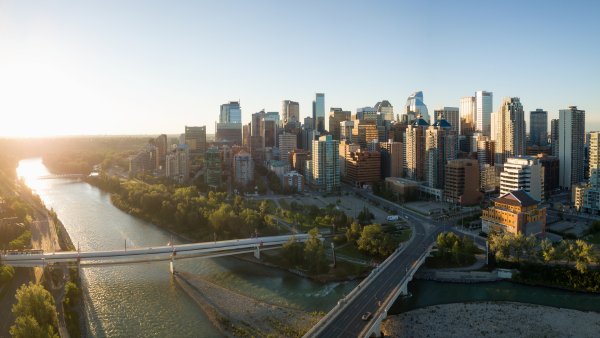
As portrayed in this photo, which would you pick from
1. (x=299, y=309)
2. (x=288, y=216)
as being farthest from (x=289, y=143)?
(x=299, y=309)

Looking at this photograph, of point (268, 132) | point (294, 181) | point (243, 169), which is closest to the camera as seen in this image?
point (294, 181)

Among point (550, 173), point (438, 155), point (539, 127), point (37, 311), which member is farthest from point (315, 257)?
point (539, 127)

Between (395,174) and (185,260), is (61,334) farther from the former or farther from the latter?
(395,174)

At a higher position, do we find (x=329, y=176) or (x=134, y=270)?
(x=329, y=176)

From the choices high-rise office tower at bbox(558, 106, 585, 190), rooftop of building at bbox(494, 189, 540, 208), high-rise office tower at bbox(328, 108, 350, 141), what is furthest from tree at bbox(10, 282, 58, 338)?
high-rise office tower at bbox(328, 108, 350, 141)

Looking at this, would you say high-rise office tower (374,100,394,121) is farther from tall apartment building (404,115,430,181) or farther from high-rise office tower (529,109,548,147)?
tall apartment building (404,115,430,181)

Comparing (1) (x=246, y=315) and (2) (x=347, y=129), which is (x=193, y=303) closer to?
(1) (x=246, y=315)

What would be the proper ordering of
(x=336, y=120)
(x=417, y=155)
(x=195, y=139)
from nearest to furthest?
(x=417, y=155)
(x=195, y=139)
(x=336, y=120)
